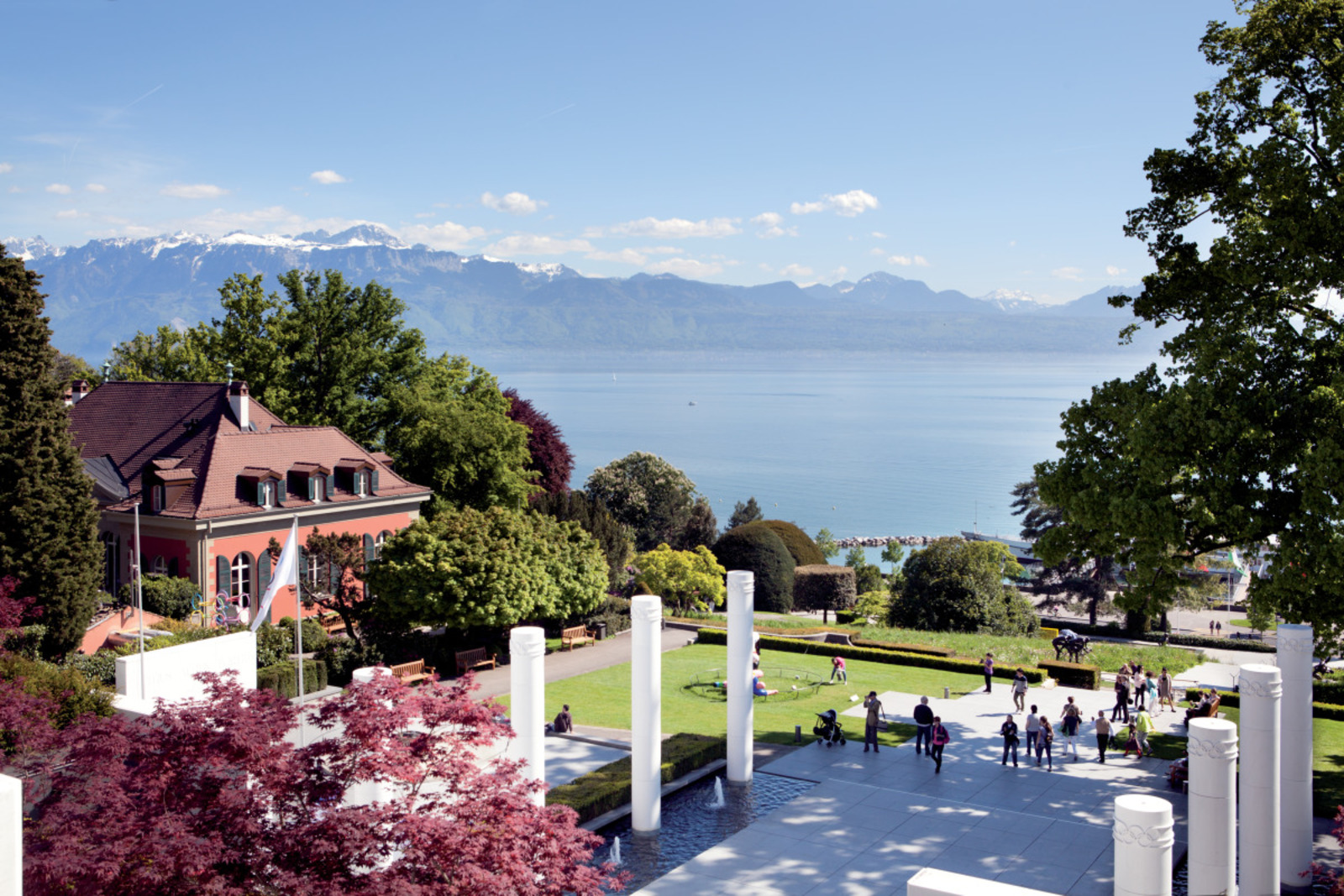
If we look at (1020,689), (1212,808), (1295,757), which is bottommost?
(1020,689)

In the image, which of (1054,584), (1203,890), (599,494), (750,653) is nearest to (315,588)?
(750,653)

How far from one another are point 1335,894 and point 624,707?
61.0 feet

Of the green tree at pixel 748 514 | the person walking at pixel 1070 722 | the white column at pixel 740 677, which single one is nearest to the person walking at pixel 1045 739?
the person walking at pixel 1070 722

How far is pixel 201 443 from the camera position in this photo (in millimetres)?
39844

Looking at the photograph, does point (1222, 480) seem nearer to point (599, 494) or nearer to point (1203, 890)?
point (1203, 890)

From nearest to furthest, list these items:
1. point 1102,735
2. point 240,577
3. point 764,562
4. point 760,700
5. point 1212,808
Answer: point 1212,808 → point 1102,735 → point 760,700 → point 240,577 → point 764,562

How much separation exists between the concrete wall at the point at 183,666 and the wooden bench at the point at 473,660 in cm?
1013

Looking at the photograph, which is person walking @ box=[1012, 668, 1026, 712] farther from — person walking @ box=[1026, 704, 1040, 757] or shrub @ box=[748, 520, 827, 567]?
shrub @ box=[748, 520, 827, 567]

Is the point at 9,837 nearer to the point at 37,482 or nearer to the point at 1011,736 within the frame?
the point at 1011,736

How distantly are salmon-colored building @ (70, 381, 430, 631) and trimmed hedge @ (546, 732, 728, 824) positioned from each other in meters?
20.0

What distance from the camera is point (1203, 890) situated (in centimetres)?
1310

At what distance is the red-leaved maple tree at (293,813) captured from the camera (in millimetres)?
9625

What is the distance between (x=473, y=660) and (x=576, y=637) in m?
5.45

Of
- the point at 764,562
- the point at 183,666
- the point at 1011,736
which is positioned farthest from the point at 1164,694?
the point at 764,562
